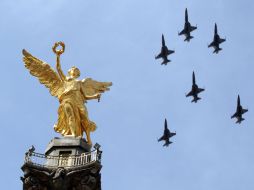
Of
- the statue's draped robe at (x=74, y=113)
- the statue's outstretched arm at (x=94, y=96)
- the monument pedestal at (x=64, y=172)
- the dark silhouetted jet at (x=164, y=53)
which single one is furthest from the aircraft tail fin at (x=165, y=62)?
the monument pedestal at (x=64, y=172)

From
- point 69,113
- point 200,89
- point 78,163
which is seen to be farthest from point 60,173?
point 200,89

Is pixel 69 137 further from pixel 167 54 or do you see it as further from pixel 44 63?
pixel 167 54

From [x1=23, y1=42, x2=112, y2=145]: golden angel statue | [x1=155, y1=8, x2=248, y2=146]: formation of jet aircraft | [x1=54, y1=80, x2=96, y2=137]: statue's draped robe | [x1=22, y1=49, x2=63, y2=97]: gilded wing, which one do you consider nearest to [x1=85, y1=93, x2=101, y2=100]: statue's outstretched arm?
[x1=23, y1=42, x2=112, y2=145]: golden angel statue

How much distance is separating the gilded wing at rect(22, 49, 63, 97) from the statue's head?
0.90 meters

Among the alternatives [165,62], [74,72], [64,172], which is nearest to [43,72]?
[74,72]

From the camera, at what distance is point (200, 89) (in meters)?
97.8

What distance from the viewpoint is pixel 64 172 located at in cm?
5206

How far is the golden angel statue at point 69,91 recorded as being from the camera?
5744 cm

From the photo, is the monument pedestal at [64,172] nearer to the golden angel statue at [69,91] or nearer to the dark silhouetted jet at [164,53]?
the golden angel statue at [69,91]

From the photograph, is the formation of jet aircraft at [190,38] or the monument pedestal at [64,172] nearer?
the monument pedestal at [64,172]

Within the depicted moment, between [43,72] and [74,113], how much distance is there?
4.65 metres

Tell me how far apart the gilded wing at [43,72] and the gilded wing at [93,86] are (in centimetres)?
168

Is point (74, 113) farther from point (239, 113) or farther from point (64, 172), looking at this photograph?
point (239, 113)

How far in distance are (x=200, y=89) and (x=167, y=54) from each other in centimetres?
555
